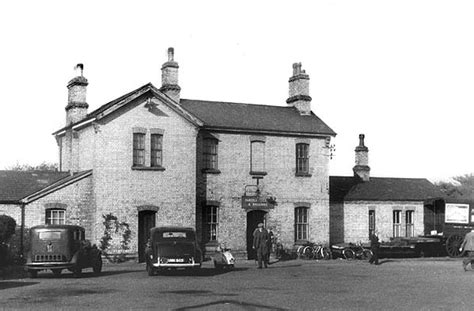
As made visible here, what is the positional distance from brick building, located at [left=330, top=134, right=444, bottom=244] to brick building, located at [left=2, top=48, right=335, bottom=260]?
301 centimetres

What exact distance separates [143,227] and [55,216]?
400 centimetres

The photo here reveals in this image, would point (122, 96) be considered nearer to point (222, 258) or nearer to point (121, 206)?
point (121, 206)

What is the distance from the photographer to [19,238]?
30.6 m

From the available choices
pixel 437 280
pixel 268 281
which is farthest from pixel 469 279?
pixel 268 281

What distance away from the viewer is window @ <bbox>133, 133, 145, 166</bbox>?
32.5m

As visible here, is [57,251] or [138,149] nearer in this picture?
[57,251]

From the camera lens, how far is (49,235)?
82.0 feet

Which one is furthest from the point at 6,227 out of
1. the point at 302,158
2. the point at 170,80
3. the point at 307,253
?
the point at 302,158

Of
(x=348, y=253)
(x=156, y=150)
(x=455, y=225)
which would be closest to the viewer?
(x=156, y=150)

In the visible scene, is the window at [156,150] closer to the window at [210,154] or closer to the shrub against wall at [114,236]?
the window at [210,154]

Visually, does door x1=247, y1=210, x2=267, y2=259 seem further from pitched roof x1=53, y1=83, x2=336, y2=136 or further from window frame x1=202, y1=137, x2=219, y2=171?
pitched roof x1=53, y1=83, x2=336, y2=136

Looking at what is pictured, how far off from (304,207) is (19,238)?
1461 centimetres

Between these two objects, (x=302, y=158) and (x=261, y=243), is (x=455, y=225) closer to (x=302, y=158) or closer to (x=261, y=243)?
(x=302, y=158)

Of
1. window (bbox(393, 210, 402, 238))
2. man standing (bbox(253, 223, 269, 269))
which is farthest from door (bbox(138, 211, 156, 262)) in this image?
window (bbox(393, 210, 402, 238))
